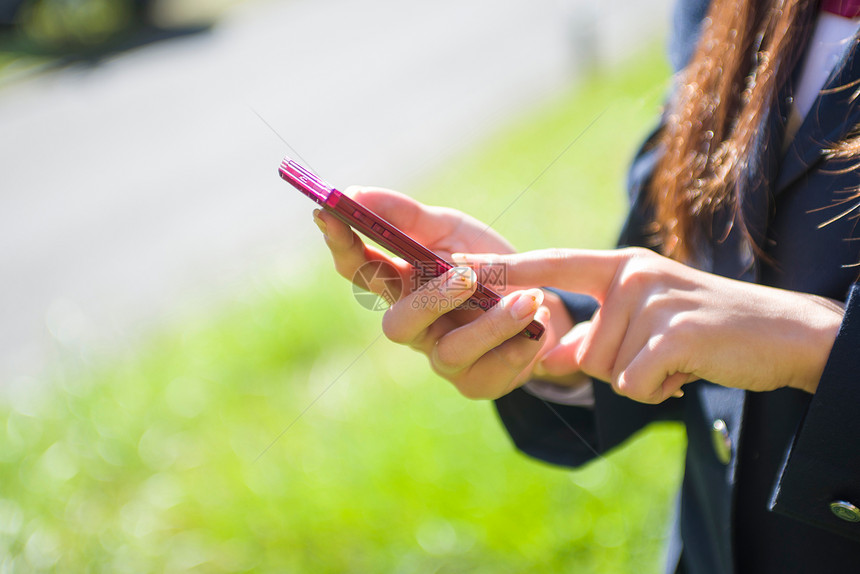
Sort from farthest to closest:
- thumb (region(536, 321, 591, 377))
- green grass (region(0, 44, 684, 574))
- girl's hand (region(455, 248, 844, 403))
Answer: green grass (region(0, 44, 684, 574)) < thumb (region(536, 321, 591, 377)) < girl's hand (region(455, 248, 844, 403))

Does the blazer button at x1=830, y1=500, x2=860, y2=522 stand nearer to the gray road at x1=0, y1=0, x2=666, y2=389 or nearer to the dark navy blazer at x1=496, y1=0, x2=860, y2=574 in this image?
the dark navy blazer at x1=496, y1=0, x2=860, y2=574

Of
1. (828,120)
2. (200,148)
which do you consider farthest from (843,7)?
(200,148)

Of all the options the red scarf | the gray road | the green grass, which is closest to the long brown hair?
the red scarf

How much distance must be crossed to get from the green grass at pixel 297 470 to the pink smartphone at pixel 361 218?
4.20 ft

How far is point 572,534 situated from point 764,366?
1418mm

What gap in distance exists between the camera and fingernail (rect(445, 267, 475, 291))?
928mm

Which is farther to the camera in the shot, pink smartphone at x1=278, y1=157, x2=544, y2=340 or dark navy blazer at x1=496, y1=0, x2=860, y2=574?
pink smartphone at x1=278, y1=157, x2=544, y2=340

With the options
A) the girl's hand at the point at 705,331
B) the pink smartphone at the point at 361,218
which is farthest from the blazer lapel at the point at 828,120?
the pink smartphone at the point at 361,218

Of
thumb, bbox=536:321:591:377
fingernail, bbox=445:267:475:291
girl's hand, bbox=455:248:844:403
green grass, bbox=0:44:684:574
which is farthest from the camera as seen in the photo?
green grass, bbox=0:44:684:574

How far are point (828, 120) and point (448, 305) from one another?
62cm

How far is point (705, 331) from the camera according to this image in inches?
32.3

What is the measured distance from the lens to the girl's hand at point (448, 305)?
0.95 meters

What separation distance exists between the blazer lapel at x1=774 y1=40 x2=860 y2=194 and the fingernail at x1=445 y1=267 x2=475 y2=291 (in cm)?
51

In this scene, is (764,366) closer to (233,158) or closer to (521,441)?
(521,441)
